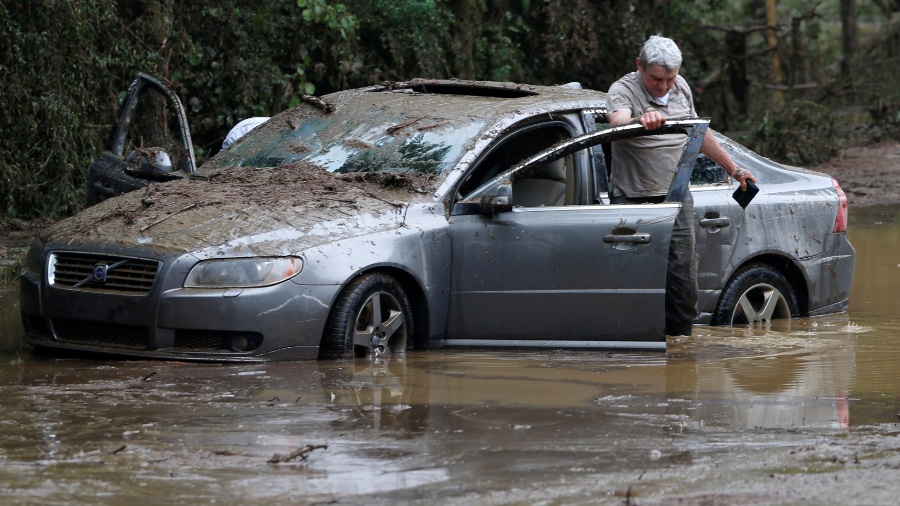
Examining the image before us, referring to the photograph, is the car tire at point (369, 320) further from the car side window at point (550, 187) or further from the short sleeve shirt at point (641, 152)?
the short sleeve shirt at point (641, 152)

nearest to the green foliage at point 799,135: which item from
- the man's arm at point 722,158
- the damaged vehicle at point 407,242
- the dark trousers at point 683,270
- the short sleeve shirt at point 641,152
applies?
the damaged vehicle at point 407,242

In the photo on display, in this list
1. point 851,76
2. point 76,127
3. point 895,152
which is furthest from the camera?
point 851,76

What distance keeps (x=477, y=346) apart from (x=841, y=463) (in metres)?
2.64

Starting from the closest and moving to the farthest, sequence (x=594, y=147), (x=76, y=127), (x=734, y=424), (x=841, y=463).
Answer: (x=841, y=463) < (x=734, y=424) < (x=594, y=147) < (x=76, y=127)

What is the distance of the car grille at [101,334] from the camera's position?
20.0 ft

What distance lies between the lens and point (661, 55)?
23.0ft

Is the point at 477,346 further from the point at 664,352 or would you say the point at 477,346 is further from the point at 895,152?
the point at 895,152

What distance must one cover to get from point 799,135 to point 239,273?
1280 centimetres

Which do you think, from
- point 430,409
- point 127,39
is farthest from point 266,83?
point 430,409

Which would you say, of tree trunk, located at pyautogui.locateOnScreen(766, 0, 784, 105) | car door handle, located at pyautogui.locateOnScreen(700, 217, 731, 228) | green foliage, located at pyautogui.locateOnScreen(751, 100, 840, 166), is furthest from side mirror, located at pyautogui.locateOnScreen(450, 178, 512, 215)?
tree trunk, located at pyautogui.locateOnScreen(766, 0, 784, 105)

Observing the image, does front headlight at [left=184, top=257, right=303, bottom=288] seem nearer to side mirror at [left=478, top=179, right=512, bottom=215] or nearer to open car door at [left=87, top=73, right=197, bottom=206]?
side mirror at [left=478, top=179, right=512, bottom=215]

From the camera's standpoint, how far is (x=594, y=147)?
283 inches

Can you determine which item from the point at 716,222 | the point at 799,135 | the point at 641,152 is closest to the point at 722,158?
the point at 716,222

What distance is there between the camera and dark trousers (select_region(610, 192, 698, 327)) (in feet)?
22.8
